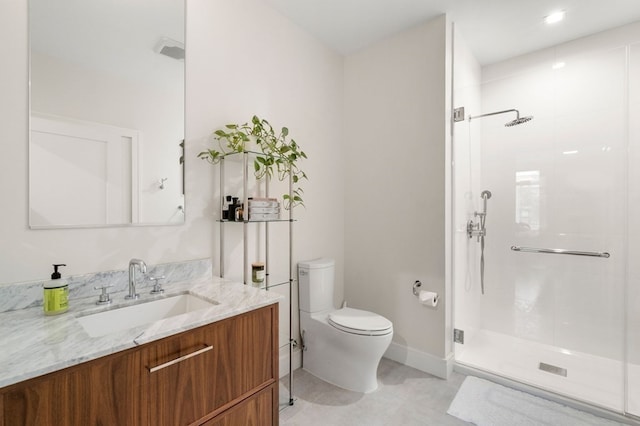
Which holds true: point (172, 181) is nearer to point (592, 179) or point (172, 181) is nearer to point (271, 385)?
point (271, 385)

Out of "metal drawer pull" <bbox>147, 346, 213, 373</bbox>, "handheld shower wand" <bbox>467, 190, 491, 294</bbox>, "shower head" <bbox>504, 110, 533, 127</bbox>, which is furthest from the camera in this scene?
"handheld shower wand" <bbox>467, 190, 491, 294</bbox>

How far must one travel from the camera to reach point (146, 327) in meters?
1.01

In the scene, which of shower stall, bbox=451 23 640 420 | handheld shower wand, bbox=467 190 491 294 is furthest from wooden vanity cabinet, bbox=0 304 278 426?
handheld shower wand, bbox=467 190 491 294

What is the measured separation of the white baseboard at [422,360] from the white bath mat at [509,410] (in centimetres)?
17

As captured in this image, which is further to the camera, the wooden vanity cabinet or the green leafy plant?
the green leafy plant

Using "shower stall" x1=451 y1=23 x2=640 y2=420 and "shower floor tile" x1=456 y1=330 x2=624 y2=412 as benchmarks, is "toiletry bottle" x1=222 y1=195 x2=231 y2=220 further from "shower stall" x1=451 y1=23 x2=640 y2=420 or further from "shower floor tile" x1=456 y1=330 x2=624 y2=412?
"shower floor tile" x1=456 y1=330 x2=624 y2=412

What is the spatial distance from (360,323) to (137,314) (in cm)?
131

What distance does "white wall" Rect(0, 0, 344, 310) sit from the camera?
1192mm

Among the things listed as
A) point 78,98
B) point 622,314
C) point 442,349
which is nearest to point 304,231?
point 442,349

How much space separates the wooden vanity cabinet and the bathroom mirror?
2.47ft

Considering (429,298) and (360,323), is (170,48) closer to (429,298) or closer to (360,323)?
(360,323)

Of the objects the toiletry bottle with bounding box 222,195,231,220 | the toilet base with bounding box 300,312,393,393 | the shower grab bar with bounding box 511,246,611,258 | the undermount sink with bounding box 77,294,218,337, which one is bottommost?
the toilet base with bounding box 300,312,393,393

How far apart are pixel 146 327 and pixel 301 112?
1.89 m

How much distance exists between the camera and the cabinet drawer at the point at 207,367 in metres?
0.97
